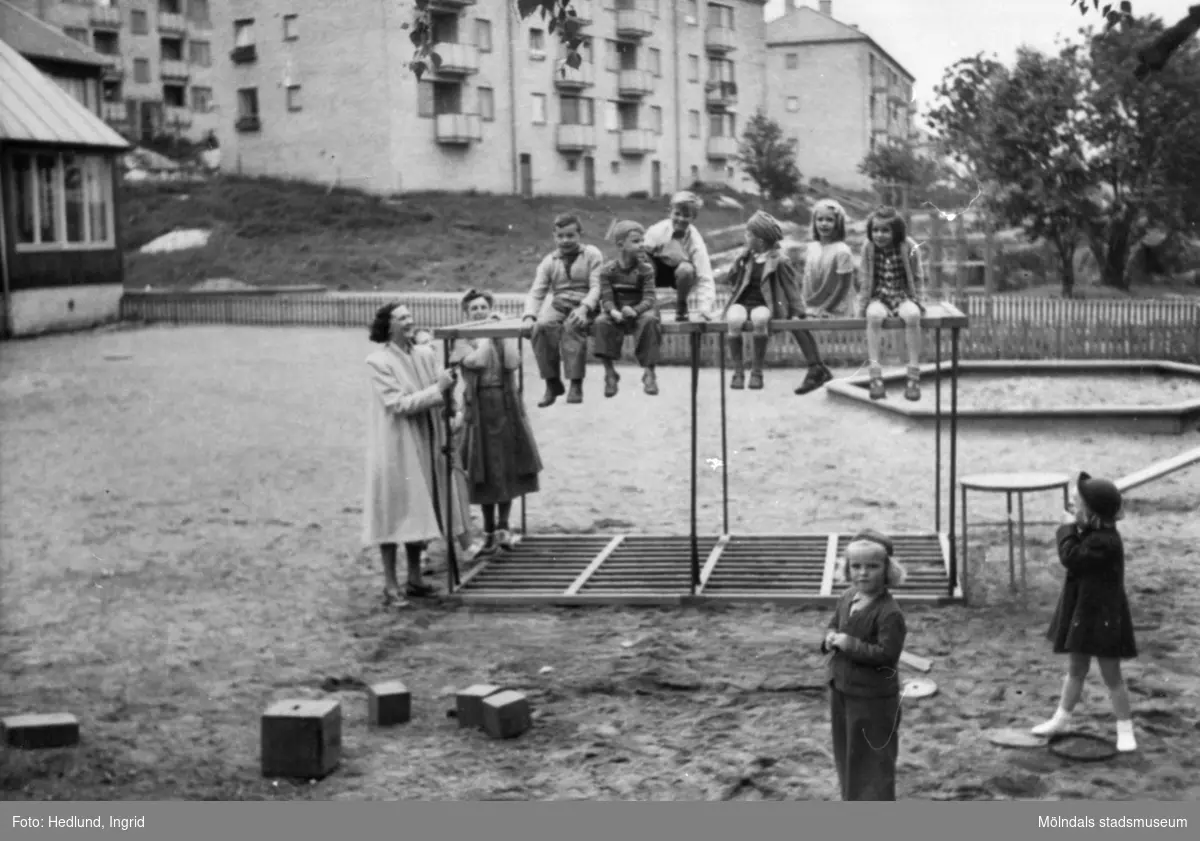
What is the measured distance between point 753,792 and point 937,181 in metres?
Answer: 16.6

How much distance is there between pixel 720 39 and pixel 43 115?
1904 cm

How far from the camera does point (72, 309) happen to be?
91.2 feet

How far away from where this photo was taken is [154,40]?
1642cm

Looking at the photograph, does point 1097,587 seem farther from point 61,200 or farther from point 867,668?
point 61,200

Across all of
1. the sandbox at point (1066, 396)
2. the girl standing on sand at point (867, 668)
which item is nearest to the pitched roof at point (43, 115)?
the sandbox at point (1066, 396)

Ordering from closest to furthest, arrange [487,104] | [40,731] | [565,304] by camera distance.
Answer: [40,731] < [565,304] < [487,104]

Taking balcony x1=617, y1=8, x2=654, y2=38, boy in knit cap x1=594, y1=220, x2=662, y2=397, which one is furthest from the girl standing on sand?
balcony x1=617, y1=8, x2=654, y2=38

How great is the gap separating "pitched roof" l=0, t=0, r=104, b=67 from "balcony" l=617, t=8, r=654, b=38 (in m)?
7.25

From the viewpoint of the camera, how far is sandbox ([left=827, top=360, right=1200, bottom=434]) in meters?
16.5

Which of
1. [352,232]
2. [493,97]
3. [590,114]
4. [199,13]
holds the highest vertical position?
[199,13]

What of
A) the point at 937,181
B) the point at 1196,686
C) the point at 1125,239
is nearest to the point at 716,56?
the point at 1125,239

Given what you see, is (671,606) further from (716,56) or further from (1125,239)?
(1125,239)

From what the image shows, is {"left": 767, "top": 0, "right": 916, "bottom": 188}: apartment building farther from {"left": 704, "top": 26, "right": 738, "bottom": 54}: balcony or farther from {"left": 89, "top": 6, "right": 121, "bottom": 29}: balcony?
{"left": 89, "top": 6, "right": 121, "bottom": 29}: balcony

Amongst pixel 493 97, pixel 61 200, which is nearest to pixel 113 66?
pixel 61 200
